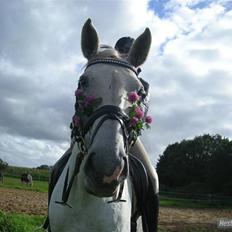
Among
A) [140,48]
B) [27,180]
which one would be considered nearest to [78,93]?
[140,48]

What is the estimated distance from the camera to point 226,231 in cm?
1758

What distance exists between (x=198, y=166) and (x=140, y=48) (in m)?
86.6

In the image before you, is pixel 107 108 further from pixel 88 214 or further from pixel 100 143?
pixel 88 214

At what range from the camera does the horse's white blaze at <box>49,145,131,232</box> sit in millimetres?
3986

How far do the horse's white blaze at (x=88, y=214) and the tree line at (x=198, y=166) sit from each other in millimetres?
67004

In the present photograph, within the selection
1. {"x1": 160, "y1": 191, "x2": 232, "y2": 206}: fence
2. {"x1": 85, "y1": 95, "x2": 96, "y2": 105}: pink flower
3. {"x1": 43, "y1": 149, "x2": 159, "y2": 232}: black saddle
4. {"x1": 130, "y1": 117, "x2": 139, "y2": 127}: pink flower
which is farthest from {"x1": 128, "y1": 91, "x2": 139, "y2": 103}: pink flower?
{"x1": 160, "y1": 191, "x2": 232, "y2": 206}: fence

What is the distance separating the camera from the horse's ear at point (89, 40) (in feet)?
14.0

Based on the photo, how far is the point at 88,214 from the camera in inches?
157

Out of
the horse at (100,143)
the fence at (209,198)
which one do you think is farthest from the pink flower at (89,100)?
the fence at (209,198)

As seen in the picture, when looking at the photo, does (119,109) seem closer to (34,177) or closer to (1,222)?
(1,222)

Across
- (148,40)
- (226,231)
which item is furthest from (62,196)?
(226,231)

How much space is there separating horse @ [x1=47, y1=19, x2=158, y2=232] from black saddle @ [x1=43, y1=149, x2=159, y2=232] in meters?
0.20

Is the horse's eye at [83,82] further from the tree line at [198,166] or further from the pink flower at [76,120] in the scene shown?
the tree line at [198,166]

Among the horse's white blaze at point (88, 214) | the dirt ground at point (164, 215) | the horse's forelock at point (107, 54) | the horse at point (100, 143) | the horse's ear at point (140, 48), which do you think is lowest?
the dirt ground at point (164, 215)
